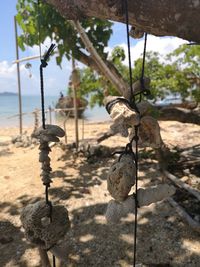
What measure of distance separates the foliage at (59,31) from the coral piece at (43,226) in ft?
15.2

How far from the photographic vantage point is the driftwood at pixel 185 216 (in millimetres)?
4059

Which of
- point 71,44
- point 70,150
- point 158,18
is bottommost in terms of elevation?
point 70,150

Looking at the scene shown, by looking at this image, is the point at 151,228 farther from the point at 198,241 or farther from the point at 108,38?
the point at 108,38

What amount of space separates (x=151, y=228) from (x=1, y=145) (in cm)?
695

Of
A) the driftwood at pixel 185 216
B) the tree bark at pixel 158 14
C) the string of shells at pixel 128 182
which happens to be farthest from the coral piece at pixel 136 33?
the driftwood at pixel 185 216

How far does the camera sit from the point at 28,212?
6.89 feet

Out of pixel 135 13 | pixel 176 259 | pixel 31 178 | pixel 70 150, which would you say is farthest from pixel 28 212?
pixel 70 150

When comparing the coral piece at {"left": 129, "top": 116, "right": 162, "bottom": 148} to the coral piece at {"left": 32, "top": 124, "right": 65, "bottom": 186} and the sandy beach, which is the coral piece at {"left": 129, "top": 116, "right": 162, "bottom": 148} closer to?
the coral piece at {"left": 32, "top": 124, "right": 65, "bottom": 186}

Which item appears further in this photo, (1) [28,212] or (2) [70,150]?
(2) [70,150]

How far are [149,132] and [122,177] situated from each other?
0.94 feet

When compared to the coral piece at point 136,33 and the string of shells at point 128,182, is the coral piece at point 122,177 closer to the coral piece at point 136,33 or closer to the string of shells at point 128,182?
the string of shells at point 128,182

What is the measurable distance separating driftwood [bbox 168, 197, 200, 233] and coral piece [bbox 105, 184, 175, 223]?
268 centimetres

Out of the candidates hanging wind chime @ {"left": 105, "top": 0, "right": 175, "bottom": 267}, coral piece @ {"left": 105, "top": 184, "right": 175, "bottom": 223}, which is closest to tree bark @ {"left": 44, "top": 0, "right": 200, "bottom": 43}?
hanging wind chime @ {"left": 105, "top": 0, "right": 175, "bottom": 267}

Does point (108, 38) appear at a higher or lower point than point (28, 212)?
higher
